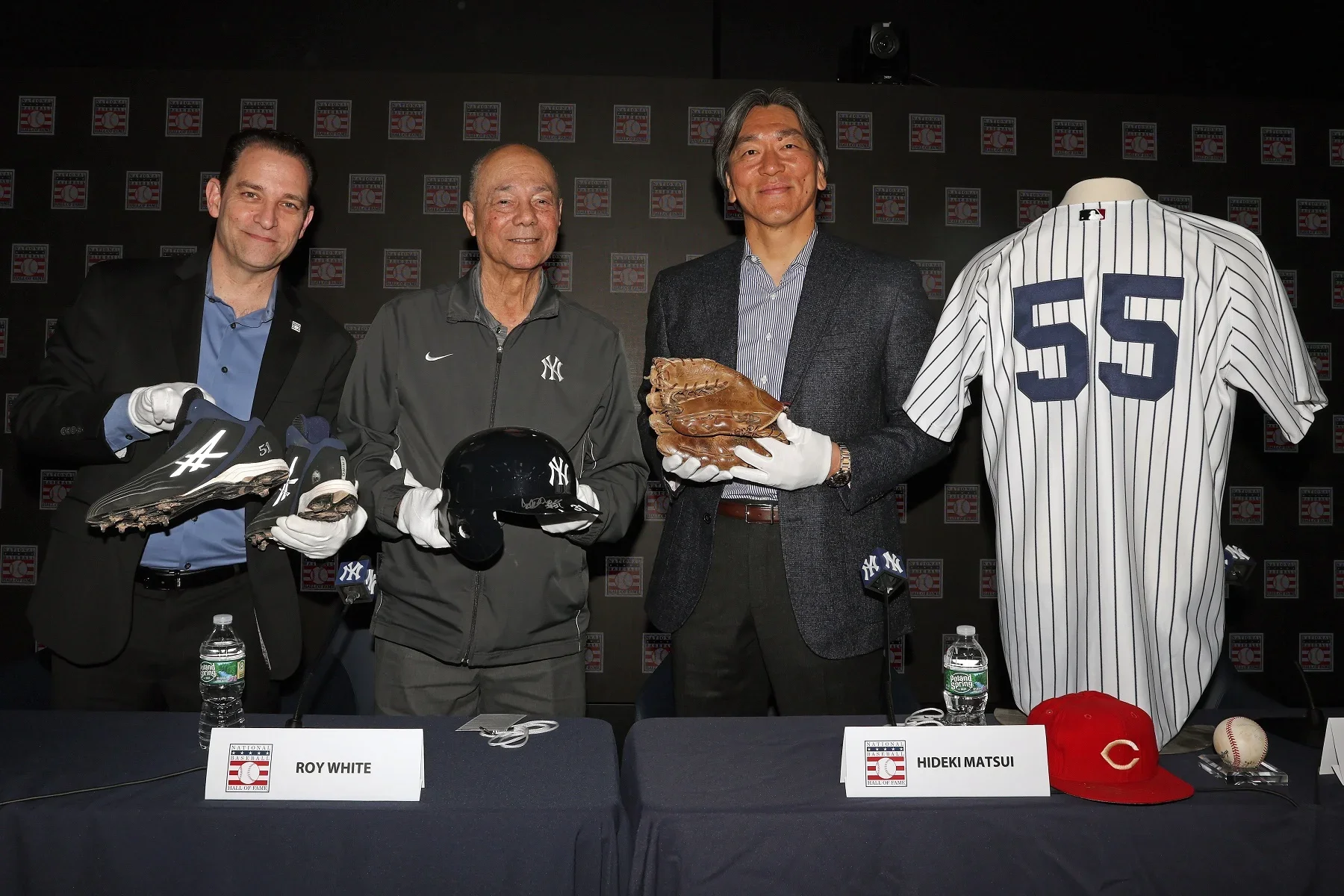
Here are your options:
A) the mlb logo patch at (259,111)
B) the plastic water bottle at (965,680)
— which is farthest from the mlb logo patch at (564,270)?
the plastic water bottle at (965,680)

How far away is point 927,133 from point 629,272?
1533 mm

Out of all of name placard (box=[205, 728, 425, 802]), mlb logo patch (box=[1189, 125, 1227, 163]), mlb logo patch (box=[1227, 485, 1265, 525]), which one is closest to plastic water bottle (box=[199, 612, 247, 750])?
name placard (box=[205, 728, 425, 802])

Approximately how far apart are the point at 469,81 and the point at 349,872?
364 centimetres

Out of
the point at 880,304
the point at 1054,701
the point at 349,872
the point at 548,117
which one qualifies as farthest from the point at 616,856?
the point at 548,117

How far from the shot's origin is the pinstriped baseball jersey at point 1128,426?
1930 mm

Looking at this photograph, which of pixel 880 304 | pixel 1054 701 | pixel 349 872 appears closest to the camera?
pixel 349 872

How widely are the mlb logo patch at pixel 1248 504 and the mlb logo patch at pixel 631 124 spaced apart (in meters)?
3.21

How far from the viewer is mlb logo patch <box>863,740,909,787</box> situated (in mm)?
1404

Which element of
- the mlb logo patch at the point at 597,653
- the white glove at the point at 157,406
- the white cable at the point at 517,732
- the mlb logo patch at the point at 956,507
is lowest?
the mlb logo patch at the point at 597,653

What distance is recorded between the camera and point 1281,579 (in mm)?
4285

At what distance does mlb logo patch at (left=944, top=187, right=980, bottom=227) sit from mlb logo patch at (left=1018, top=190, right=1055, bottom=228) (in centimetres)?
20

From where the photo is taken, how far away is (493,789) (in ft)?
4.67

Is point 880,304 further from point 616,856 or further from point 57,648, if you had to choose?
point 57,648

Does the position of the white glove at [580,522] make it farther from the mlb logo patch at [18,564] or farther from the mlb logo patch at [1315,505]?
the mlb logo patch at [1315,505]
